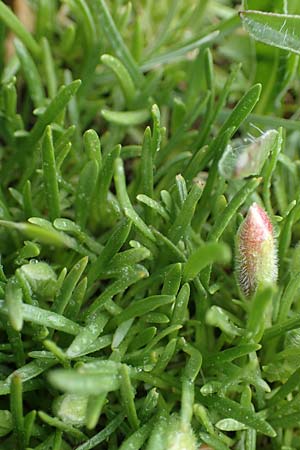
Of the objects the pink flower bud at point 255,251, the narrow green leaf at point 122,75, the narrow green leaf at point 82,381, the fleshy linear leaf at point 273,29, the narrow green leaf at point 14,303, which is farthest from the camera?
the narrow green leaf at point 122,75

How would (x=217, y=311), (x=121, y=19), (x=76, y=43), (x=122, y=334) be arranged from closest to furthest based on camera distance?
(x=217, y=311) → (x=122, y=334) → (x=121, y=19) → (x=76, y=43)

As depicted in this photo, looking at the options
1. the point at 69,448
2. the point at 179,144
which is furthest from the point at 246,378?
the point at 179,144

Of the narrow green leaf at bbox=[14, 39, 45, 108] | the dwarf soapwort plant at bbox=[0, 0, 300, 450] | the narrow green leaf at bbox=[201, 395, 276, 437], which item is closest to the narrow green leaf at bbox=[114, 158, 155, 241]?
the dwarf soapwort plant at bbox=[0, 0, 300, 450]

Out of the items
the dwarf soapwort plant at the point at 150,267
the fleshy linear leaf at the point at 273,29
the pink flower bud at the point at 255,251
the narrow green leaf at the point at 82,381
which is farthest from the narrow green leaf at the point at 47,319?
the fleshy linear leaf at the point at 273,29

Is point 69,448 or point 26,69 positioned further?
point 26,69

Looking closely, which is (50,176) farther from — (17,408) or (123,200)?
(17,408)

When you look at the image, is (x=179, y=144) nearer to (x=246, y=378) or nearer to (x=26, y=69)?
(x=26, y=69)

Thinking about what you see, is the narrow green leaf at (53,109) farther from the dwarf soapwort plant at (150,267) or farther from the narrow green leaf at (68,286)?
the narrow green leaf at (68,286)
